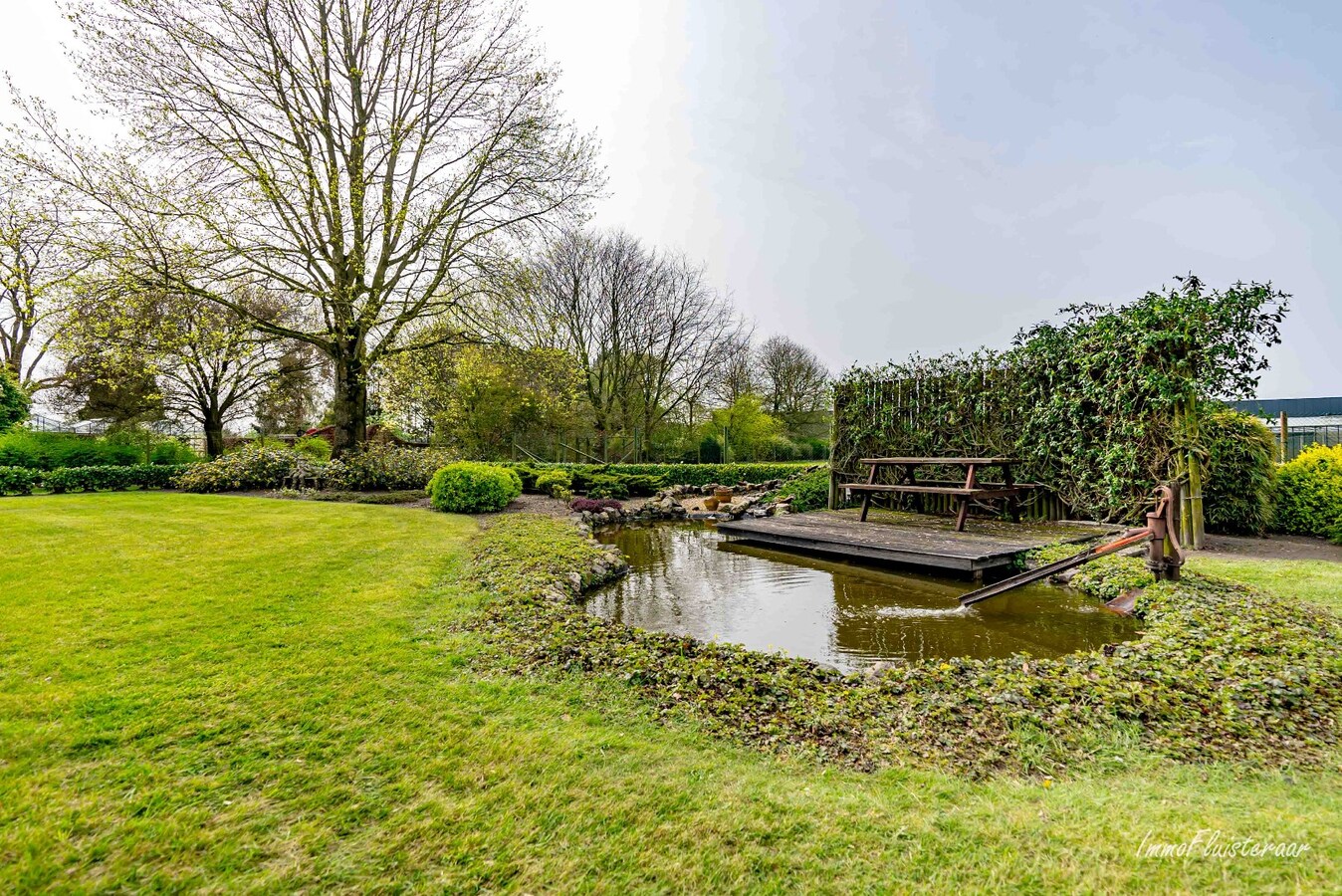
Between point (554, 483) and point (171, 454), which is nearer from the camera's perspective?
point (554, 483)

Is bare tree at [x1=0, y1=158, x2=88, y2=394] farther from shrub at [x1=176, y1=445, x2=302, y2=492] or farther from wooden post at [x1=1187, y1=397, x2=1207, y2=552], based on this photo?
wooden post at [x1=1187, y1=397, x2=1207, y2=552]

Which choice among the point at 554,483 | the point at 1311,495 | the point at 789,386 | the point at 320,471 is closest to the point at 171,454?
the point at 320,471

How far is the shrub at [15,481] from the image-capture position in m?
9.19

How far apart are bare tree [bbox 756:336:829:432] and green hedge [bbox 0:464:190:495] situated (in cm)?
2390

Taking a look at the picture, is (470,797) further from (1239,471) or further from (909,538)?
(1239,471)

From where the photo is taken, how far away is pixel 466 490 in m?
9.95

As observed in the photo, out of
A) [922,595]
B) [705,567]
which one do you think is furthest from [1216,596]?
[705,567]

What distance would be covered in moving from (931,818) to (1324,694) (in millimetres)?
2519

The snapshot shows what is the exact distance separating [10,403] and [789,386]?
27459 millimetres

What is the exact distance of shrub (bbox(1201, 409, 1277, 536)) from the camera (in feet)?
21.8

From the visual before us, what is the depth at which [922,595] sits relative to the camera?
5.43 metres

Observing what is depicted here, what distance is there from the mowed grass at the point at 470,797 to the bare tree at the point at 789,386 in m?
26.6

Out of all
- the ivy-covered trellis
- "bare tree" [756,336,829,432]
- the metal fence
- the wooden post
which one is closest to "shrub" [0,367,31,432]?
the ivy-covered trellis

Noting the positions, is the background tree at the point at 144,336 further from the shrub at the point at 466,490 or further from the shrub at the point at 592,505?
the shrub at the point at 592,505
